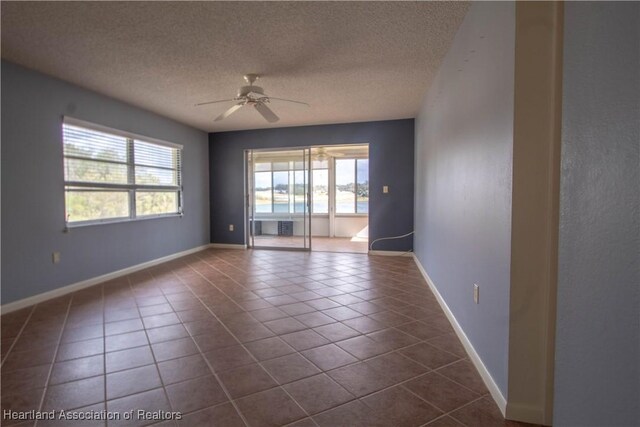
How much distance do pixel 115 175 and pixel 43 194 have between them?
1.03m

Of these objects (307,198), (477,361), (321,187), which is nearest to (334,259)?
(307,198)

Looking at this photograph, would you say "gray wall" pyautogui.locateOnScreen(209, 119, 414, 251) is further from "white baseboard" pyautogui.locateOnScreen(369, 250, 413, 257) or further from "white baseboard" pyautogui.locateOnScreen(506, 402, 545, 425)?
"white baseboard" pyautogui.locateOnScreen(506, 402, 545, 425)

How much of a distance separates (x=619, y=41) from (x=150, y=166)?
5.60m

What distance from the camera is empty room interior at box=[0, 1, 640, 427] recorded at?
34.7 inches

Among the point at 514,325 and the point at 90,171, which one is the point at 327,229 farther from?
the point at 514,325

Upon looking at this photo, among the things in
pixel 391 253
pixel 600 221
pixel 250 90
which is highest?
pixel 250 90

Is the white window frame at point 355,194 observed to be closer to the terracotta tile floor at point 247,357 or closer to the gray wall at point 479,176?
the terracotta tile floor at point 247,357

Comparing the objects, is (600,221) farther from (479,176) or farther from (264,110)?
(264,110)

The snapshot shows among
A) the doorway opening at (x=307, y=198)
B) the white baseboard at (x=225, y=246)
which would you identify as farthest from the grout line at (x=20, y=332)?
the doorway opening at (x=307, y=198)

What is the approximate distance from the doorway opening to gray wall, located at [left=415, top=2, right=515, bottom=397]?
365 centimetres

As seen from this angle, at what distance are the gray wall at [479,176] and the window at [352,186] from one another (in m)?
5.40

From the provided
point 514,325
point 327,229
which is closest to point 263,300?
point 514,325

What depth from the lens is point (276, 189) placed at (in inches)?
281

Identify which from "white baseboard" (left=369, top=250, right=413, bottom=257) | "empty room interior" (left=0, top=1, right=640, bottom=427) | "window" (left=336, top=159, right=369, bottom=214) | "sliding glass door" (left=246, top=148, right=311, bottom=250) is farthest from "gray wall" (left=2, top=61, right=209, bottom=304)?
"window" (left=336, top=159, right=369, bottom=214)
